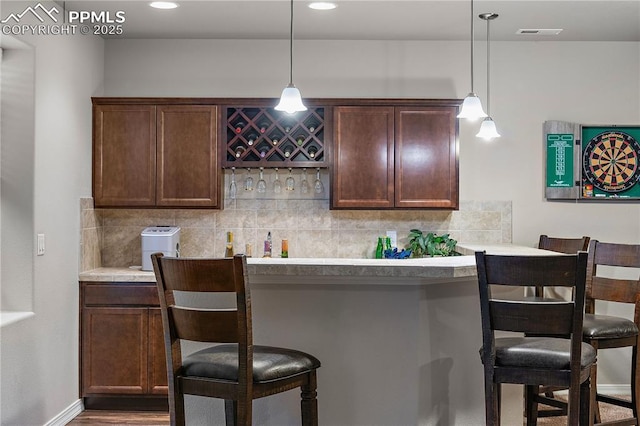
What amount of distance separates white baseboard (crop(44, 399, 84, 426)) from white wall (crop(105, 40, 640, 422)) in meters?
2.32

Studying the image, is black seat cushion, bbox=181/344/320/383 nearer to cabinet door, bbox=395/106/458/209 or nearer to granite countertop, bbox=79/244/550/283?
granite countertop, bbox=79/244/550/283

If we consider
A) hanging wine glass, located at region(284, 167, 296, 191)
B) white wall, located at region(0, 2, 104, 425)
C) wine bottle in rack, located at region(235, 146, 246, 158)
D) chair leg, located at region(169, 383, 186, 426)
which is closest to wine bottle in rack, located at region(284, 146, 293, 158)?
hanging wine glass, located at region(284, 167, 296, 191)

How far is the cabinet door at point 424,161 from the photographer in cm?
502

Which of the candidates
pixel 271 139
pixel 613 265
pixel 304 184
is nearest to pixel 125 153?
pixel 271 139

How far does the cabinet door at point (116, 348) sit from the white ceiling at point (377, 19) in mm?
1999

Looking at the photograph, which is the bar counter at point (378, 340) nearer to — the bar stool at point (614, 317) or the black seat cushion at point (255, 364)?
the black seat cushion at point (255, 364)

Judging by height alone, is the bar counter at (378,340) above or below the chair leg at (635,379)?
above

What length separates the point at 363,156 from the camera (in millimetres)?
5020

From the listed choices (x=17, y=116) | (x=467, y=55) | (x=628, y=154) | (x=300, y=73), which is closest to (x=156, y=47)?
(x=300, y=73)

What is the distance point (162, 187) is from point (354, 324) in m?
2.51

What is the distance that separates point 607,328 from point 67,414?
3.28m

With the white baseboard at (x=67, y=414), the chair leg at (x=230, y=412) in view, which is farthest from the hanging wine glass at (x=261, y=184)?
the chair leg at (x=230, y=412)

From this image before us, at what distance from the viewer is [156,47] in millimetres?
5316

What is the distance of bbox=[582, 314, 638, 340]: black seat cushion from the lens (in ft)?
11.3
